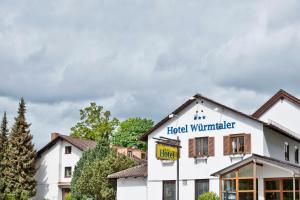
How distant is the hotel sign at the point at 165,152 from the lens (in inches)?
1368

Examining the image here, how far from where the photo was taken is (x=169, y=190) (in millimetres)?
40188

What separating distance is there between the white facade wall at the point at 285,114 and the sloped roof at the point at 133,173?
407 inches

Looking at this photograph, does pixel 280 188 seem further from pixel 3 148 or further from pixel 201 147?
pixel 3 148

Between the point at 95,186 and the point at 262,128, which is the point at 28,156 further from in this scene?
the point at 262,128

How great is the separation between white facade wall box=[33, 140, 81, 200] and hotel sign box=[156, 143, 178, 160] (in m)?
23.9

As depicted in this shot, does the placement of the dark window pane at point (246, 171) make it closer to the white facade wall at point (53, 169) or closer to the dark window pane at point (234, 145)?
the dark window pane at point (234, 145)

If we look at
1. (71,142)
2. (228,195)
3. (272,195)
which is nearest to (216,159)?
(228,195)

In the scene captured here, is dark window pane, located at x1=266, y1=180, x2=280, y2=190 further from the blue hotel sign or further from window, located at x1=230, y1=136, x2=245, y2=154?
the blue hotel sign

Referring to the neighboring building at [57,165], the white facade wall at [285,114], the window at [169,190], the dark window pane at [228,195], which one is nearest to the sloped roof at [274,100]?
the white facade wall at [285,114]

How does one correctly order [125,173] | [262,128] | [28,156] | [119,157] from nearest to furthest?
[262,128]
[125,173]
[119,157]
[28,156]

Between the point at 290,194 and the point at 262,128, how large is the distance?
5.14 meters

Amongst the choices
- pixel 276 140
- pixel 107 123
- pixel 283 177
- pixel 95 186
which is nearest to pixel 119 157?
pixel 95 186

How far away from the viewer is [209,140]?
39250 millimetres

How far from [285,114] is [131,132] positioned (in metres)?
37.8
